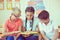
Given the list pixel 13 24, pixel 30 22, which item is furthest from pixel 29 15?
pixel 13 24

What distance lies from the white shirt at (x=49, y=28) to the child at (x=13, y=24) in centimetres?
25

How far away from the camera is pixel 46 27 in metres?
1.50

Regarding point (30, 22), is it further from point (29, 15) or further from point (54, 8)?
point (54, 8)

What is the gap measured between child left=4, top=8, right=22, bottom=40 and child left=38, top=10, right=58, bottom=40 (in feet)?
0.78

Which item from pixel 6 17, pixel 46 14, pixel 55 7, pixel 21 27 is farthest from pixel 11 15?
pixel 55 7

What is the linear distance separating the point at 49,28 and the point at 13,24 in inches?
16.0

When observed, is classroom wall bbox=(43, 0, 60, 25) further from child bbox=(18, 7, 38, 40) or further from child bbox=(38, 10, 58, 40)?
child bbox=(18, 7, 38, 40)

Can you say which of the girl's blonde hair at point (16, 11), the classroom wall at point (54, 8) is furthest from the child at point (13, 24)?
the classroom wall at point (54, 8)

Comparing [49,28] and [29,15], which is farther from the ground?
[29,15]

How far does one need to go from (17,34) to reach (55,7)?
0.52 m

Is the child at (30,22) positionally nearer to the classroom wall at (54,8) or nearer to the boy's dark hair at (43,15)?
the boy's dark hair at (43,15)

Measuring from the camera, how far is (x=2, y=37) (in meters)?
1.53

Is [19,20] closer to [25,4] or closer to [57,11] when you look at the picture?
[25,4]

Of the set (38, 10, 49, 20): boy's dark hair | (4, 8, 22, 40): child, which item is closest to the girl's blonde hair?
(4, 8, 22, 40): child
